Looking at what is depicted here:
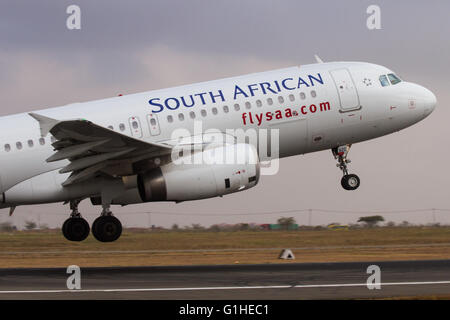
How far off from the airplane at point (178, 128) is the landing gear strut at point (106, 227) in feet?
0.13

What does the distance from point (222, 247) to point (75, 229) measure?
47.6 feet

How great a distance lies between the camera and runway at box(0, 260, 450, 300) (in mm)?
22234

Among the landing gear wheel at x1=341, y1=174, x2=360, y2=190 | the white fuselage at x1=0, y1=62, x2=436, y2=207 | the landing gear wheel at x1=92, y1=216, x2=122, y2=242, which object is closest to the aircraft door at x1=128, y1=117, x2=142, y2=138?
the white fuselage at x1=0, y1=62, x2=436, y2=207

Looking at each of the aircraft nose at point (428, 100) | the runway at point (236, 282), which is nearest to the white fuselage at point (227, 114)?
the aircraft nose at point (428, 100)

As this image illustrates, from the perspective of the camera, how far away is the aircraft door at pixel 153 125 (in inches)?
1224

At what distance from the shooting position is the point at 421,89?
34688 millimetres

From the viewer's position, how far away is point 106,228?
3152cm

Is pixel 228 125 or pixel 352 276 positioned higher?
pixel 228 125

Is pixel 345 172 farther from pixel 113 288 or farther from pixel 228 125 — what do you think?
pixel 113 288

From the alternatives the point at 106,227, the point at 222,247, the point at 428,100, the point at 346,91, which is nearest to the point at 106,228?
the point at 106,227

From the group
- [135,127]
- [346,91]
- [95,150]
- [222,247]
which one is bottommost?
[222,247]

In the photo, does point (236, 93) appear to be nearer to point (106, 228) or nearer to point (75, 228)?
point (106, 228)

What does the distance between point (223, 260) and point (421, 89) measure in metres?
11.5
